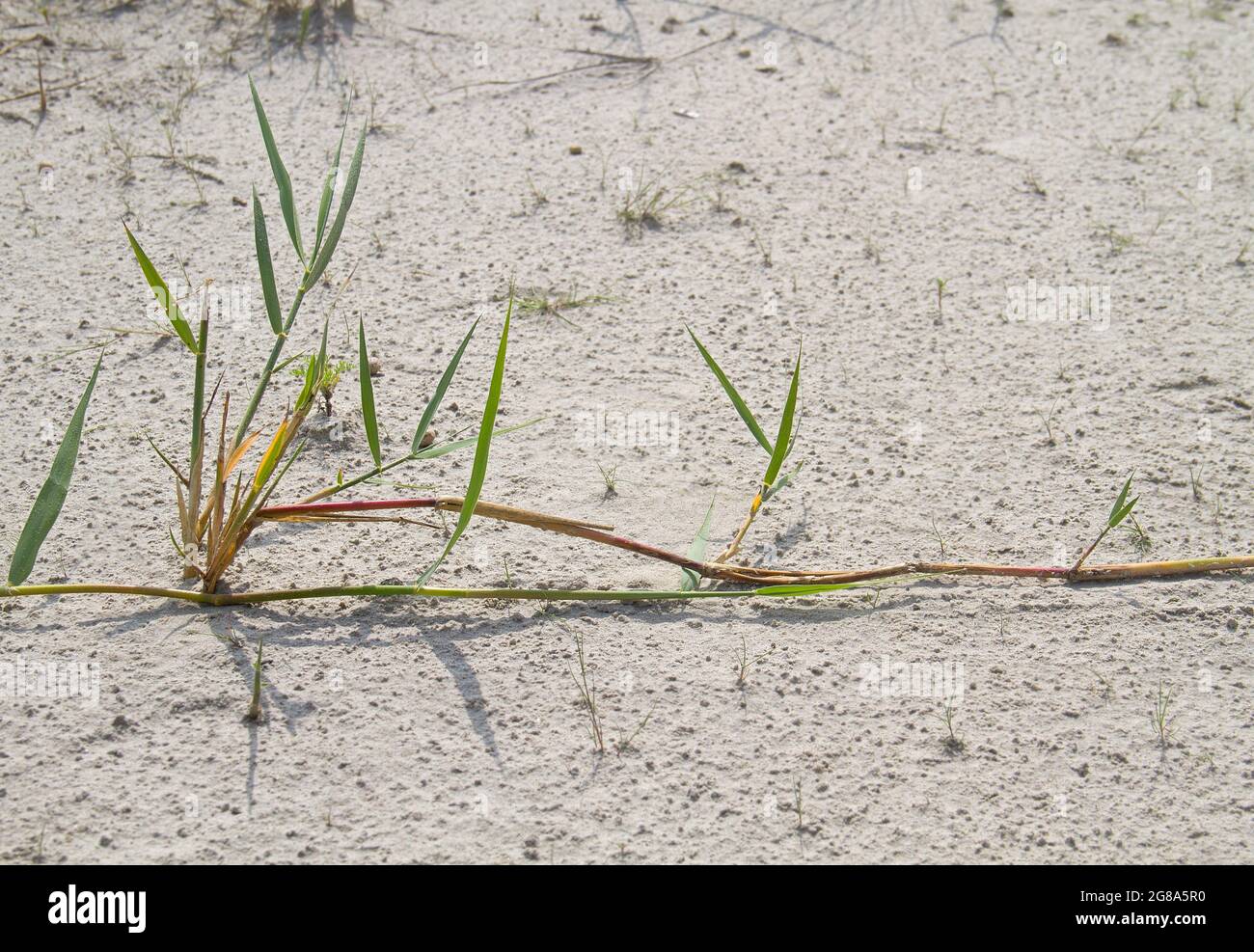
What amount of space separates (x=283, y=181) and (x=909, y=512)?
1286 mm

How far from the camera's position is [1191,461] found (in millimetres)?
2582

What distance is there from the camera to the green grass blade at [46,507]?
76.3 inches

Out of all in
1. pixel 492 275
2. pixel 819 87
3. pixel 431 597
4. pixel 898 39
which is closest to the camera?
pixel 431 597

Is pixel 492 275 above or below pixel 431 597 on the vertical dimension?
above

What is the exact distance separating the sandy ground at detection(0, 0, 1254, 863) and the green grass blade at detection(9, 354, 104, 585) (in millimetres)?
161

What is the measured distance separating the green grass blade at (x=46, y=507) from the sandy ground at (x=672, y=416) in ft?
0.53

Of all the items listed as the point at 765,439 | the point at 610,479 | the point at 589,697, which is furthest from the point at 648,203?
the point at 589,697

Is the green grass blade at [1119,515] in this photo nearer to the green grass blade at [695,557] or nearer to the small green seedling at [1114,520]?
the small green seedling at [1114,520]

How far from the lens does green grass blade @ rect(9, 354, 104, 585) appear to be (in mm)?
1938

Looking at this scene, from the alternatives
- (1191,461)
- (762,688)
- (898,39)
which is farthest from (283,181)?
(898,39)

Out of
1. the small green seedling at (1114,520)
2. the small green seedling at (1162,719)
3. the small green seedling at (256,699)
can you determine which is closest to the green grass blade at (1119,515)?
the small green seedling at (1114,520)

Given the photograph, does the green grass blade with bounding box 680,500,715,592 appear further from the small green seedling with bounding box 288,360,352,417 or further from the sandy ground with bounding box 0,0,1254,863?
the small green seedling with bounding box 288,360,352,417

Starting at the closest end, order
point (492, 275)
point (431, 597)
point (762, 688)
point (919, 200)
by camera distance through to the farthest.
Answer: point (762, 688) < point (431, 597) < point (492, 275) < point (919, 200)

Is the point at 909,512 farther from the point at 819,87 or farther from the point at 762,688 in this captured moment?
the point at 819,87
